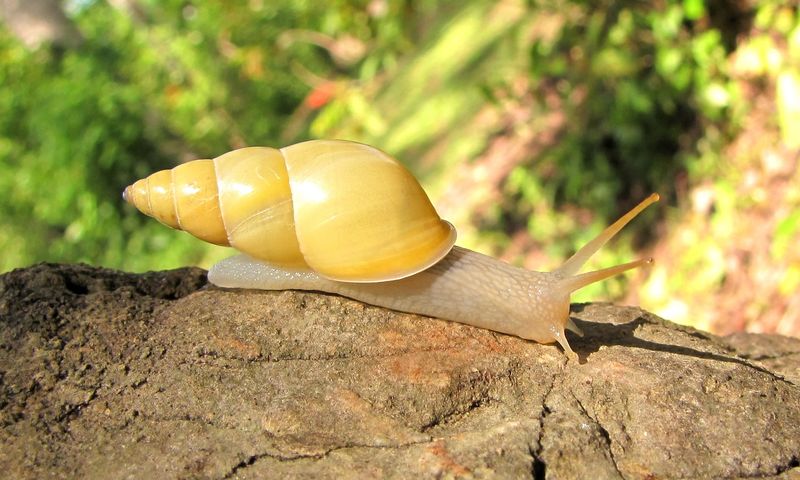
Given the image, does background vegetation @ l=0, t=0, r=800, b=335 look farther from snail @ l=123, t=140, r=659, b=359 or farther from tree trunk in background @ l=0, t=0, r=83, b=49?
snail @ l=123, t=140, r=659, b=359

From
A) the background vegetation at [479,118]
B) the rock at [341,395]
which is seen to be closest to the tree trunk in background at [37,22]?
A: the background vegetation at [479,118]

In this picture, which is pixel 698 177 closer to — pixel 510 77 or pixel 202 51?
pixel 510 77

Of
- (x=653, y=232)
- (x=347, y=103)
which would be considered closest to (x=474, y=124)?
(x=347, y=103)

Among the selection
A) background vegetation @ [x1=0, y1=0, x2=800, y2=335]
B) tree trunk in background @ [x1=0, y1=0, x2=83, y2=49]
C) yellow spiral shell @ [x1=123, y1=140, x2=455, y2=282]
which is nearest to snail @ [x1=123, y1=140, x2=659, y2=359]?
yellow spiral shell @ [x1=123, y1=140, x2=455, y2=282]

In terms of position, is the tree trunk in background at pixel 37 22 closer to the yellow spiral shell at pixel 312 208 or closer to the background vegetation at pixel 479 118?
the background vegetation at pixel 479 118

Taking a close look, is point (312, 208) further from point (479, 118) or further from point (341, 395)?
point (479, 118)
